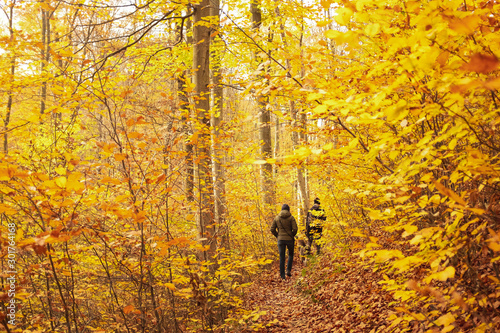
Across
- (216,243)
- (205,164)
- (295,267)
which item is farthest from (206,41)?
(295,267)

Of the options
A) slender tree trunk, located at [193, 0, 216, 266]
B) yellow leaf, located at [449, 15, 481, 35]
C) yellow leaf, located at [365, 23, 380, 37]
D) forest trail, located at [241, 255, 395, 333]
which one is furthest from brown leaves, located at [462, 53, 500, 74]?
slender tree trunk, located at [193, 0, 216, 266]

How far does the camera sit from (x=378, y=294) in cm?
441

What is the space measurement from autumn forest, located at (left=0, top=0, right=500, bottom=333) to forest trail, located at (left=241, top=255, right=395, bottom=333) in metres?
0.04

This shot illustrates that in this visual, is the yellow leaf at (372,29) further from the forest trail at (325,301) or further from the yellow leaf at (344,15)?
the forest trail at (325,301)

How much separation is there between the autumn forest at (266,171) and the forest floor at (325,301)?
39mm

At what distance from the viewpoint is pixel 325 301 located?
217 inches

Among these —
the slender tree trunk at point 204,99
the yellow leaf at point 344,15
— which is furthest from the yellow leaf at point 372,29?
the slender tree trunk at point 204,99

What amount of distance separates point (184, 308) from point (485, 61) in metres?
4.94

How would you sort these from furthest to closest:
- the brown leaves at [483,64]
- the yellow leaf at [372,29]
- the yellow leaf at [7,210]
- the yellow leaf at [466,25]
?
the yellow leaf at [7,210] < the yellow leaf at [372,29] < the yellow leaf at [466,25] < the brown leaves at [483,64]

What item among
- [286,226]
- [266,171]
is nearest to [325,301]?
[286,226]

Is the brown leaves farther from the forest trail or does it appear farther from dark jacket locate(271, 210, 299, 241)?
dark jacket locate(271, 210, 299, 241)

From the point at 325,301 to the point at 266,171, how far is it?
592cm

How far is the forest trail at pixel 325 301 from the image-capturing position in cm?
411

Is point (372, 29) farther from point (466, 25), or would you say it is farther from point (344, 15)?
point (466, 25)
